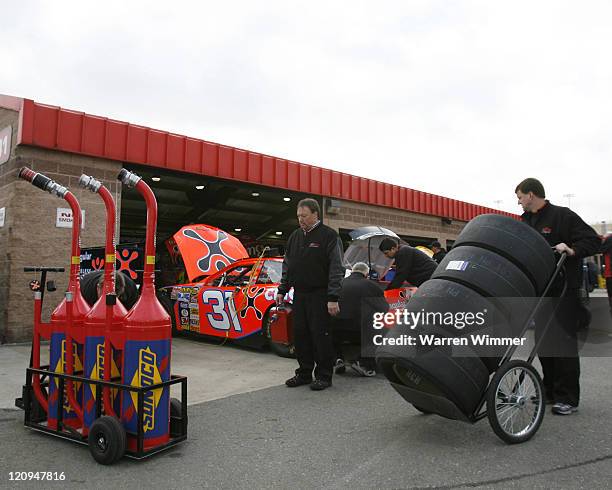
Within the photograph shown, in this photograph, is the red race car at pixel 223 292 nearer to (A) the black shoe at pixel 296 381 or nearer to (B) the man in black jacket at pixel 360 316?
(B) the man in black jacket at pixel 360 316

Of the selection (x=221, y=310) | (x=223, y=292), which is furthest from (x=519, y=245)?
(x=221, y=310)

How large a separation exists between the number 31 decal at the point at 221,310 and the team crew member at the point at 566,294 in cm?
470

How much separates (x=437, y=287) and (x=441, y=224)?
17.0 m

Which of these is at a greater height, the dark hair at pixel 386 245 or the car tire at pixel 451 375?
the dark hair at pixel 386 245

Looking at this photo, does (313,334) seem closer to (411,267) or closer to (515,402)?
(411,267)

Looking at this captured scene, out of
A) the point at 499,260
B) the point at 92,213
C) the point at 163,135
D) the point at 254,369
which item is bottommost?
the point at 254,369

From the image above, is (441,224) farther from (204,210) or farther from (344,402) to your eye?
(344,402)

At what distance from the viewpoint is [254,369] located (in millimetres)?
6168

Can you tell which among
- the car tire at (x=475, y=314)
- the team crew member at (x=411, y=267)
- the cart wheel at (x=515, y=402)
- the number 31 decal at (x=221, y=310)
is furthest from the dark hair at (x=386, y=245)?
the cart wheel at (x=515, y=402)

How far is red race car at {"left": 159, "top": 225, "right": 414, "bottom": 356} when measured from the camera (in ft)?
23.6

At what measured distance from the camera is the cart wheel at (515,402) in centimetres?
311

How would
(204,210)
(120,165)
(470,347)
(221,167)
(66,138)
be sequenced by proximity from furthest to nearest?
(204,210), (221,167), (120,165), (66,138), (470,347)

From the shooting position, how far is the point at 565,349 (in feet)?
12.8

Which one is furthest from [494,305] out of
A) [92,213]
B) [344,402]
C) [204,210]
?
[204,210]
